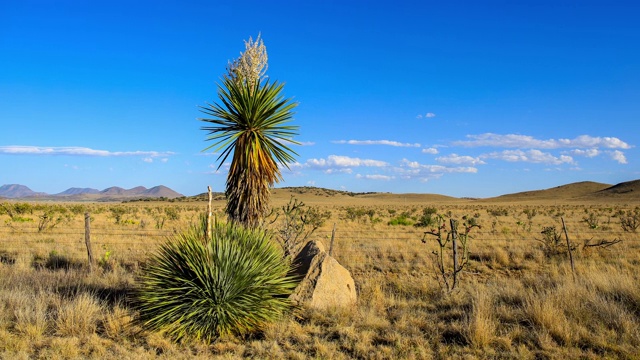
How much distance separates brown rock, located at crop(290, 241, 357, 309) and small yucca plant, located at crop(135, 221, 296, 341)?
1.24 m

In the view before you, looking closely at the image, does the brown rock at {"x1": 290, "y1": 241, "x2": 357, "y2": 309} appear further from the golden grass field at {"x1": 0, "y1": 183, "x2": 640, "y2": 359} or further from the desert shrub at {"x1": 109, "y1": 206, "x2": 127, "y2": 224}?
the desert shrub at {"x1": 109, "y1": 206, "x2": 127, "y2": 224}

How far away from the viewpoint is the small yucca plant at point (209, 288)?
690 centimetres

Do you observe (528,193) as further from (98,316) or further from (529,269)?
(98,316)

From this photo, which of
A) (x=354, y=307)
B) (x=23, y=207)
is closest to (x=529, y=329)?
(x=354, y=307)

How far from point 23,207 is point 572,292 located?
3655 centimetres

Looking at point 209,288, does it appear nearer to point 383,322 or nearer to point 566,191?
point 383,322

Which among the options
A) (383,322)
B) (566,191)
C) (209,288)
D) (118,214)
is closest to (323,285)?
(383,322)

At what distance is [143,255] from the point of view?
14.6 meters

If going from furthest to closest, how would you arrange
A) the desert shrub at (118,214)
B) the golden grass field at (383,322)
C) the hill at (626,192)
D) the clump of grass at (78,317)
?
1. the hill at (626,192)
2. the desert shrub at (118,214)
3. the clump of grass at (78,317)
4. the golden grass field at (383,322)

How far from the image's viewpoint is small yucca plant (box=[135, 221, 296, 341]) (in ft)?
22.6

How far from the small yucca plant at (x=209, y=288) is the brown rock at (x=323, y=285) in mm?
1242

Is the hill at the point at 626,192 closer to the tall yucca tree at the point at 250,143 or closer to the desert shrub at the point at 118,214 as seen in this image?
the desert shrub at the point at 118,214

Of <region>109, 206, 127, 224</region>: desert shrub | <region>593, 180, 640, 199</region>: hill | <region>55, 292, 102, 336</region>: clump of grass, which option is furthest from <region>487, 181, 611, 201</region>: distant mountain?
<region>55, 292, 102, 336</region>: clump of grass

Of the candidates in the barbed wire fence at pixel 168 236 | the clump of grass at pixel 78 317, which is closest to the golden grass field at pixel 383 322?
the clump of grass at pixel 78 317
